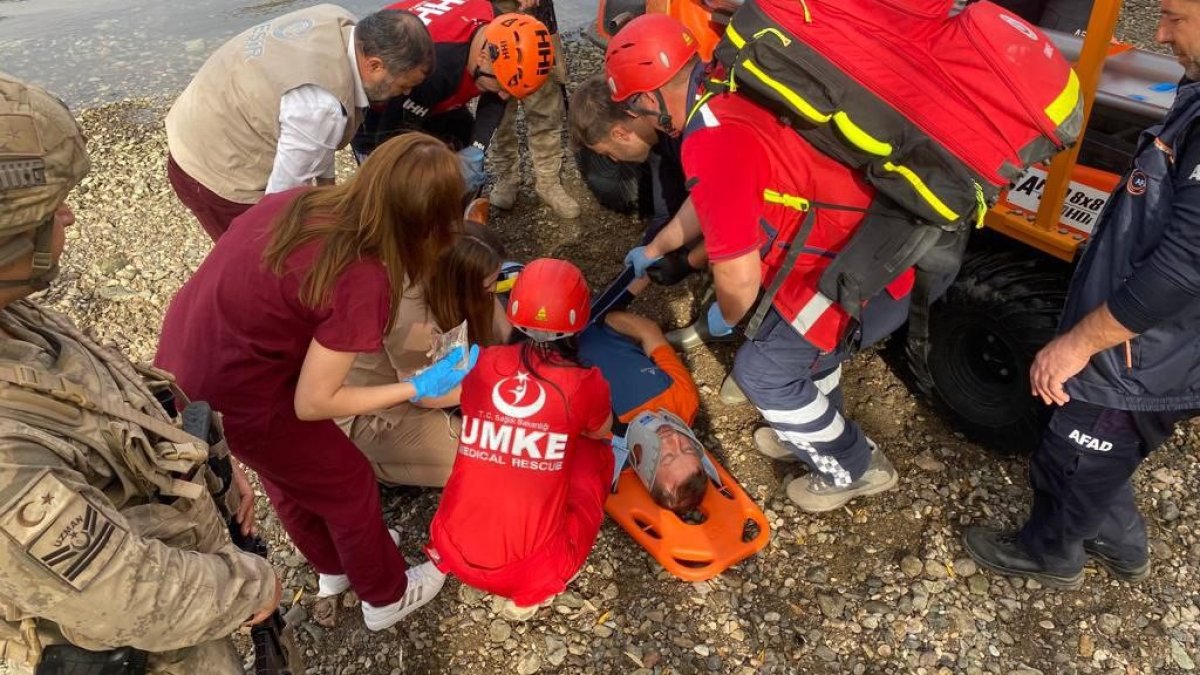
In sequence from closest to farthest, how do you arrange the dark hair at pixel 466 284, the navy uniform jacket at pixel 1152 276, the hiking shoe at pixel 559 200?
the navy uniform jacket at pixel 1152 276 < the dark hair at pixel 466 284 < the hiking shoe at pixel 559 200

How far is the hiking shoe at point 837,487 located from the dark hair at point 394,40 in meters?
2.56

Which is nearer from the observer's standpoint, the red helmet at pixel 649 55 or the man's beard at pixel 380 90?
the red helmet at pixel 649 55

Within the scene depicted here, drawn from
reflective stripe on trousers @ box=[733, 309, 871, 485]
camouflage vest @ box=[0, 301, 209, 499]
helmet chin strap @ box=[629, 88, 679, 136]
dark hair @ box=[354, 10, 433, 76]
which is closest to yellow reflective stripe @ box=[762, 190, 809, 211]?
reflective stripe on trousers @ box=[733, 309, 871, 485]

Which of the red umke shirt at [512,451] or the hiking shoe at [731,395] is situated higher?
the red umke shirt at [512,451]

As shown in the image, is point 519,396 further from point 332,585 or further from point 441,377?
point 332,585

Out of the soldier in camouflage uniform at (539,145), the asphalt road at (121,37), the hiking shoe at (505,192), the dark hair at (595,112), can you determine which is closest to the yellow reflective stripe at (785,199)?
the dark hair at (595,112)

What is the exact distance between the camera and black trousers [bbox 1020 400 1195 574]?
99.7 inches

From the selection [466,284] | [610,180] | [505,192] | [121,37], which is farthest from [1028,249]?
[121,37]

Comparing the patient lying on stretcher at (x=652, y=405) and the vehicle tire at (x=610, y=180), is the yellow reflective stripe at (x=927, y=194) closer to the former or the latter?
the patient lying on stretcher at (x=652, y=405)

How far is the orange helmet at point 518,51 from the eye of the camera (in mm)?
4141

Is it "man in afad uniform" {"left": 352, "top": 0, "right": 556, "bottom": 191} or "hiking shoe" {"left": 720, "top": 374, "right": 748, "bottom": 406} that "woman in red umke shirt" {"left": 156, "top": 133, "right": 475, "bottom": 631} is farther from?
"man in afad uniform" {"left": 352, "top": 0, "right": 556, "bottom": 191}

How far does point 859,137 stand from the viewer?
2400mm

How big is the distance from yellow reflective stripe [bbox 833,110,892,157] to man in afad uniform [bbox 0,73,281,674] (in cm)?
198

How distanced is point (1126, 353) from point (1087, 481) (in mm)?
539
